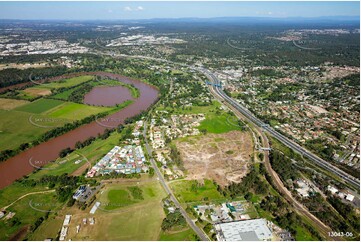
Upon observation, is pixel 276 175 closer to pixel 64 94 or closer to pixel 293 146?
pixel 293 146

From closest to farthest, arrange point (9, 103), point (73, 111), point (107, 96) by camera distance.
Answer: point (73, 111), point (9, 103), point (107, 96)

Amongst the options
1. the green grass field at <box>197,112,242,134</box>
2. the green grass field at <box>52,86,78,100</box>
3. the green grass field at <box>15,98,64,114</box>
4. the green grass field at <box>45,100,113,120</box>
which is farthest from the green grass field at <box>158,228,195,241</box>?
the green grass field at <box>52,86,78,100</box>

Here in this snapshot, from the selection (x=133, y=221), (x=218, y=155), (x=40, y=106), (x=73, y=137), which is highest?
(x=40, y=106)

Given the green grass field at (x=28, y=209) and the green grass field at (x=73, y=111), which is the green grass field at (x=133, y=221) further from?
the green grass field at (x=73, y=111)

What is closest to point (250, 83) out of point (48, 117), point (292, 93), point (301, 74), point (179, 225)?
point (292, 93)

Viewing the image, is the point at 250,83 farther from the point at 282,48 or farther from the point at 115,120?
the point at 282,48

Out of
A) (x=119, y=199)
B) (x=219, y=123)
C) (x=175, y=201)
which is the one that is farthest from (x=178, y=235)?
(x=219, y=123)
